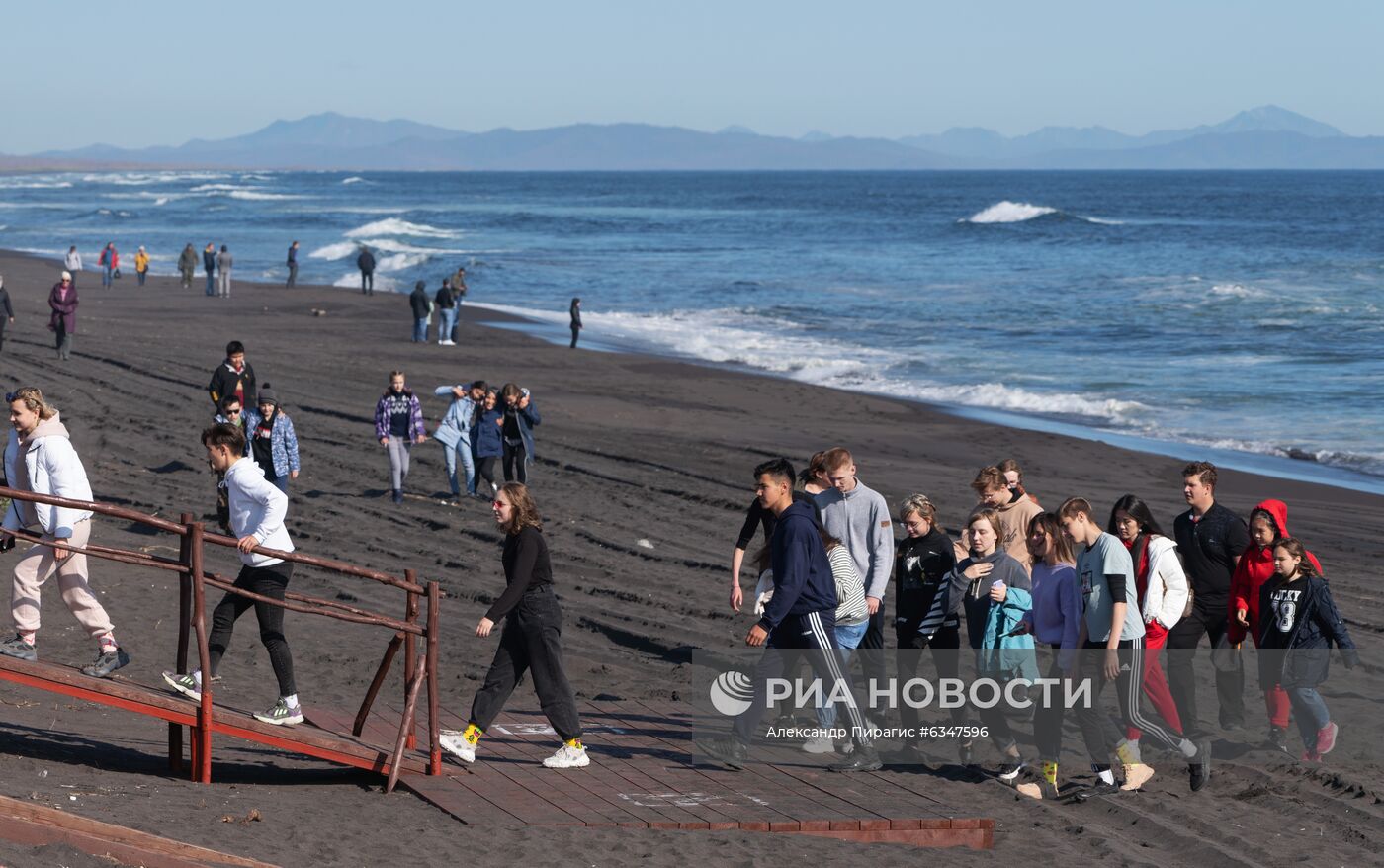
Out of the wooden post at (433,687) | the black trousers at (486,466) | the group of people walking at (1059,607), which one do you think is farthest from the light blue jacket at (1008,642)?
the black trousers at (486,466)

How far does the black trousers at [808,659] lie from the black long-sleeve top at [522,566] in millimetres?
1242

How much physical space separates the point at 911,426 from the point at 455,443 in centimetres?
911

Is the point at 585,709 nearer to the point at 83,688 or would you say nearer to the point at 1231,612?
the point at 83,688

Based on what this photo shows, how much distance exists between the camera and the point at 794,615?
7375mm

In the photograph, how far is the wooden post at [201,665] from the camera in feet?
21.9

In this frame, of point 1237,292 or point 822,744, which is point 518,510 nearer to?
point 822,744

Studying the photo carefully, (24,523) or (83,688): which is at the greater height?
(24,523)

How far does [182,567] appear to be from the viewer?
681cm

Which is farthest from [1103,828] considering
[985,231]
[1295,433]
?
[985,231]

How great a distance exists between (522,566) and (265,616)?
4.74 ft

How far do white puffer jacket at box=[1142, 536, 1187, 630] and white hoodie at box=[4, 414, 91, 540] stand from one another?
550cm

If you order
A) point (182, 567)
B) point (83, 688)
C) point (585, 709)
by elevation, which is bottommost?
point (585, 709)

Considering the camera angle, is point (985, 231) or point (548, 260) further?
point (985, 231)

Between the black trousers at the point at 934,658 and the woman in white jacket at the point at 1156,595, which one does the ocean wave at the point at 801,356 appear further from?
the woman in white jacket at the point at 1156,595
